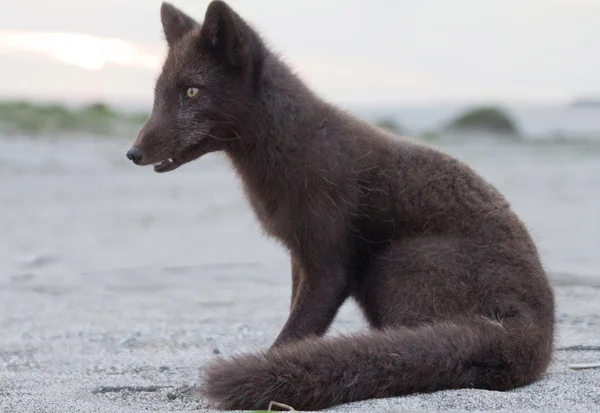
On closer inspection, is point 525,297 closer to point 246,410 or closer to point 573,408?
point 573,408

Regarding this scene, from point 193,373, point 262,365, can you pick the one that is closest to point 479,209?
point 262,365

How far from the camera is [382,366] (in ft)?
14.6

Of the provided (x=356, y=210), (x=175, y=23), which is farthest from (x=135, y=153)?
(x=356, y=210)

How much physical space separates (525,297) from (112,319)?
3942 millimetres

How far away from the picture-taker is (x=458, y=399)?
14.2ft

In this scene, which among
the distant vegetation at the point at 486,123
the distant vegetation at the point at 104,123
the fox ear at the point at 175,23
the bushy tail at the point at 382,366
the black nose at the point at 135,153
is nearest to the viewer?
the bushy tail at the point at 382,366

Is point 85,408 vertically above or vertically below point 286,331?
below

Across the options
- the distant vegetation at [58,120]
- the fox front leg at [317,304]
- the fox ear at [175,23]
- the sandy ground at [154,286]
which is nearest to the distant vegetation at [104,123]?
the distant vegetation at [58,120]

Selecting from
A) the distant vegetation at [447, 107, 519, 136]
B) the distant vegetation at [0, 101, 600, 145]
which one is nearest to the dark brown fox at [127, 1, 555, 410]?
the distant vegetation at [0, 101, 600, 145]

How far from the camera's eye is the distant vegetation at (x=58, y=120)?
21875mm

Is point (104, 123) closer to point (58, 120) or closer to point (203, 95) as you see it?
point (58, 120)

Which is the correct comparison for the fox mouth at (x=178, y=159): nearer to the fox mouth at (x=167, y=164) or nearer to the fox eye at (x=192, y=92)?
the fox mouth at (x=167, y=164)

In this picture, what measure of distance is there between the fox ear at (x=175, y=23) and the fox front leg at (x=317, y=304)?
1.67 m

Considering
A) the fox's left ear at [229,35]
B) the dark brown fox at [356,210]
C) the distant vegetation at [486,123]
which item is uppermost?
the distant vegetation at [486,123]
